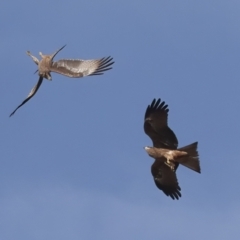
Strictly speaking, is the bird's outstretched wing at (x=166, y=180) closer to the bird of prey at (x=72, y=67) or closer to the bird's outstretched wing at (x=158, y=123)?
the bird's outstretched wing at (x=158, y=123)

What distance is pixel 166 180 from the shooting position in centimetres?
2150

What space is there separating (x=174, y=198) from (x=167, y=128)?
1.56 m

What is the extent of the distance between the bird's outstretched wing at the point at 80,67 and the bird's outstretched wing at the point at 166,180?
9.91 ft

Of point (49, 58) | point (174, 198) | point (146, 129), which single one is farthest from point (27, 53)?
point (174, 198)

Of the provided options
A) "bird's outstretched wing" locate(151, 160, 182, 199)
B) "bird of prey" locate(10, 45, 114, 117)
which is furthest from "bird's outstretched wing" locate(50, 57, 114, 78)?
"bird's outstretched wing" locate(151, 160, 182, 199)

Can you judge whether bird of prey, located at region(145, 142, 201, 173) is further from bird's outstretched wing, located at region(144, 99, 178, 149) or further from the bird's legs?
the bird's legs

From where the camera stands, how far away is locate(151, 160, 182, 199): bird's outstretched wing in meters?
21.4

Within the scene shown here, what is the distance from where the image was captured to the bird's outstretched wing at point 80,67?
1911cm

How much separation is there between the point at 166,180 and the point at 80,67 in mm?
3555

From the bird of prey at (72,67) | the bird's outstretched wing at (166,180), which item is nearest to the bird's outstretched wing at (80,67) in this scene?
the bird of prey at (72,67)

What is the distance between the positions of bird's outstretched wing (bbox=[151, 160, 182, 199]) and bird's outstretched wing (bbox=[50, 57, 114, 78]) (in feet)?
9.91

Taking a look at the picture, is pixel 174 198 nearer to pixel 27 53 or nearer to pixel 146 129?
pixel 146 129

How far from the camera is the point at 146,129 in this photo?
21.0 m

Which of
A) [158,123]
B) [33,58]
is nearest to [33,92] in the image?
[33,58]
